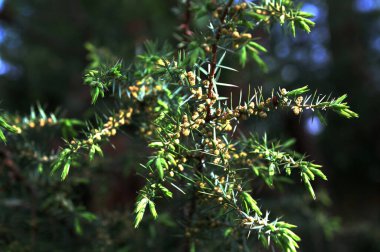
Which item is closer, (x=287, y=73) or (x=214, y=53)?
(x=214, y=53)

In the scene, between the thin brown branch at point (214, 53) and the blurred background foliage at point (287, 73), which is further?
the blurred background foliage at point (287, 73)

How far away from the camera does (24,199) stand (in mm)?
1235

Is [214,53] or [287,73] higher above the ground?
[287,73]

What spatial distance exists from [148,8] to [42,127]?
193cm

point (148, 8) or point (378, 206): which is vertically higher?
point (148, 8)

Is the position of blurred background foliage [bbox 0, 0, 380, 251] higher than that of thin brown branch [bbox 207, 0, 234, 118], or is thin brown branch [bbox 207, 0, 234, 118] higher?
blurred background foliage [bbox 0, 0, 380, 251]

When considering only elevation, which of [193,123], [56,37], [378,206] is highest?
[56,37]

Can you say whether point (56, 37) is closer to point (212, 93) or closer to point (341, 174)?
point (341, 174)

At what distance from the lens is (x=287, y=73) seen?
3252mm

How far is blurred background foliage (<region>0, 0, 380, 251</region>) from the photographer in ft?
7.96

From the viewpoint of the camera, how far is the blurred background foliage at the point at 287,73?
243 cm

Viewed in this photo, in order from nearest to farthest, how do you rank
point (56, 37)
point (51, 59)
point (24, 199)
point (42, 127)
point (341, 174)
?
point (42, 127) < point (24, 199) < point (51, 59) < point (56, 37) < point (341, 174)

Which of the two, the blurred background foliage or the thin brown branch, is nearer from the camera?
the thin brown branch

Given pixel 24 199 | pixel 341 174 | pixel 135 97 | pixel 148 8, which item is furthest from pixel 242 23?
pixel 341 174
